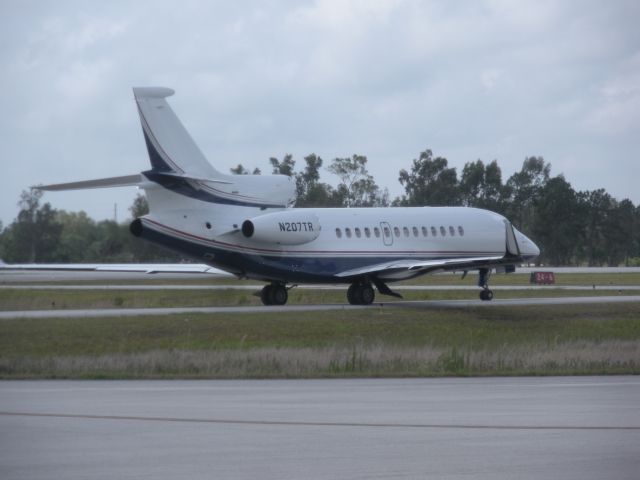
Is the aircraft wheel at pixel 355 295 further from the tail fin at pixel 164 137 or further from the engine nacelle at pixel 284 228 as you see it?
the tail fin at pixel 164 137

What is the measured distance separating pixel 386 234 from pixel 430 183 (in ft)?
174

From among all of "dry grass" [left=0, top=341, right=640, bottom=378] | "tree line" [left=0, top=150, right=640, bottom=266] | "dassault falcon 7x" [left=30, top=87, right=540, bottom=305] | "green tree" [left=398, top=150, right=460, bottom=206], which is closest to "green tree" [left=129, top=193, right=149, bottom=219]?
"tree line" [left=0, top=150, right=640, bottom=266]

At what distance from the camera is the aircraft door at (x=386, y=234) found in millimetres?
42656

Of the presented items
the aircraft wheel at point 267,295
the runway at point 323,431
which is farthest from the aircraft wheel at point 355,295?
the runway at point 323,431

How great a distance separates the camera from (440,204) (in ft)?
300

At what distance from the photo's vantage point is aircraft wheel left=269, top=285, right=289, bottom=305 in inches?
1633

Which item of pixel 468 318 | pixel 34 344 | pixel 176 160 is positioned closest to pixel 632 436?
pixel 34 344

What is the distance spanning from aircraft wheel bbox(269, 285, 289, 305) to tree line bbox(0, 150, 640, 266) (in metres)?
18.5

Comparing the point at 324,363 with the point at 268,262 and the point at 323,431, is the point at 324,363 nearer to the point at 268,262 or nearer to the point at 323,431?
the point at 323,431

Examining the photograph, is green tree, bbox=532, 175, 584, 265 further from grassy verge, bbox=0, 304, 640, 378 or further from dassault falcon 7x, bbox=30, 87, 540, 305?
grassy verge, bbox=0, 304, 640, 378

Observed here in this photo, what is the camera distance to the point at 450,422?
1416 centimetres

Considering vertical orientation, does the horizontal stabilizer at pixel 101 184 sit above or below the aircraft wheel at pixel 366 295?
above

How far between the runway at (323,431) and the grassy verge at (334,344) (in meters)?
3.51

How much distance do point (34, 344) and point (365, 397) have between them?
46.5 ft
